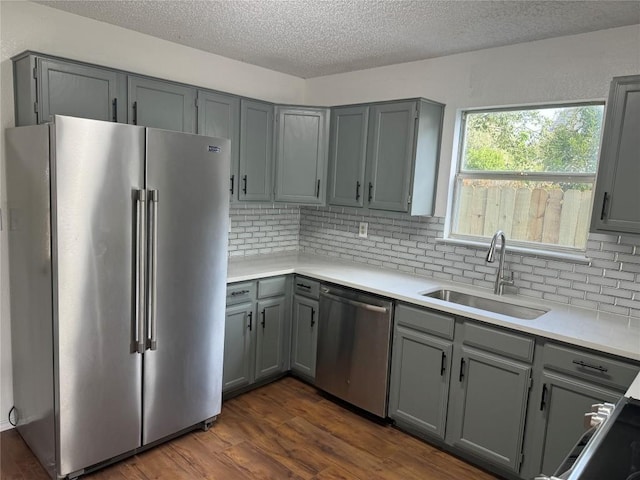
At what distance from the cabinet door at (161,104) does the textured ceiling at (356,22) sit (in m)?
0.38

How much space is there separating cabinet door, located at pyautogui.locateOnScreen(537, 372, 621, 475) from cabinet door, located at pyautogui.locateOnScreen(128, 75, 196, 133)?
105 inches

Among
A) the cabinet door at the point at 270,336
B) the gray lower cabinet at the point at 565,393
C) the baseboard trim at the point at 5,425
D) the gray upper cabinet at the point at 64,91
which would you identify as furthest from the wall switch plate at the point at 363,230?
the baseboard trim at the point at 5,425

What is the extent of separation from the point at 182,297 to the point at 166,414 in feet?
2.30

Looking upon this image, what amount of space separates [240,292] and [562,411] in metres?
2.05

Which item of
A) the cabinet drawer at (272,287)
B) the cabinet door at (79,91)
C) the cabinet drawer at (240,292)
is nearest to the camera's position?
the cabinet door at (79,91)

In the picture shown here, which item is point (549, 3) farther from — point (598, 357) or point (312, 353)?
point (312, 353)

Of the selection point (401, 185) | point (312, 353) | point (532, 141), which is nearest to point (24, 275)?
point (312, 353)

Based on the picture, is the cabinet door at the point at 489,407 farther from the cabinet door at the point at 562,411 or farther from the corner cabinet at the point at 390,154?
the corner cabinet at the point at 390,154

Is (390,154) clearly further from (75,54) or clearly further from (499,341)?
(75,54)

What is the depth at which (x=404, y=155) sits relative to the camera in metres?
3.18

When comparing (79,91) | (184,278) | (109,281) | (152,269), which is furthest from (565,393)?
(79,91)

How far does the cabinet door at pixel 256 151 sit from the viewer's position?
342 centimetres

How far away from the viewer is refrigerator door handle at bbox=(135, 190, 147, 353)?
2.32 m

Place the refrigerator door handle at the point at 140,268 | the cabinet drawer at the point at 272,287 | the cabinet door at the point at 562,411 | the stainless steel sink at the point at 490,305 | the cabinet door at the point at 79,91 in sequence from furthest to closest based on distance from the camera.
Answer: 1. the cabinet drawer at the point at 272,287
2. the stainless steel sink at the point at 490,305
3. the cabinet door at the point at 79,91
4. the refrigerator door handle at the point at 140,268
5. the cabinet door at the point at 562,411
